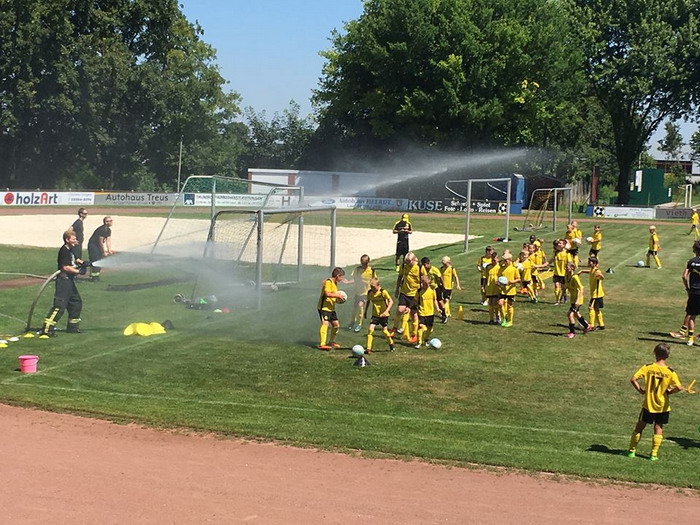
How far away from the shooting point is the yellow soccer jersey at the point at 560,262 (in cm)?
2555

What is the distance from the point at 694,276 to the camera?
20.1m

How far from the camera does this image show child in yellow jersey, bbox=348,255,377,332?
20141 millimetres

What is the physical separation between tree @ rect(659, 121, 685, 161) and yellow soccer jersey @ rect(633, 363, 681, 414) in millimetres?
128874

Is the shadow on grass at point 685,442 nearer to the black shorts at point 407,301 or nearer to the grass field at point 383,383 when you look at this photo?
the grass field at point 383,383

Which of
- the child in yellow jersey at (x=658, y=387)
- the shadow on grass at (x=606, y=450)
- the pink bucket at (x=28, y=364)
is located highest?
the child in yellow jersey at (x=658, y=387)

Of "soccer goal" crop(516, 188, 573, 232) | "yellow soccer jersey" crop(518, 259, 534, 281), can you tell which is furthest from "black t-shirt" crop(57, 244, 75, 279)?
"soccer goal" crop(516, 188, 573, 232)

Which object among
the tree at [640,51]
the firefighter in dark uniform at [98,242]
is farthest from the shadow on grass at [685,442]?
the tree at [640,51]

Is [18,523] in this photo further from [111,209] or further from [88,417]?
[111,209]

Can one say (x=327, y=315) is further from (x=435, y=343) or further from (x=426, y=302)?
(x=435, y=343)

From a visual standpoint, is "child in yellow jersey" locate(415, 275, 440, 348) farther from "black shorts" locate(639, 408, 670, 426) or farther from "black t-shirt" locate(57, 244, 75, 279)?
"black t-shirt" locate(57, 244, 75, 279)

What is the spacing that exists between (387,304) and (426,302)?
0.96 metres

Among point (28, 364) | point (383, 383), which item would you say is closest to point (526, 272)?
point (383, 383)

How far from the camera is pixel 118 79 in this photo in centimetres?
7725

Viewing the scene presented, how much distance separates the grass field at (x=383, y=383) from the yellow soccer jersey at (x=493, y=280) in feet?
→ 3.29
